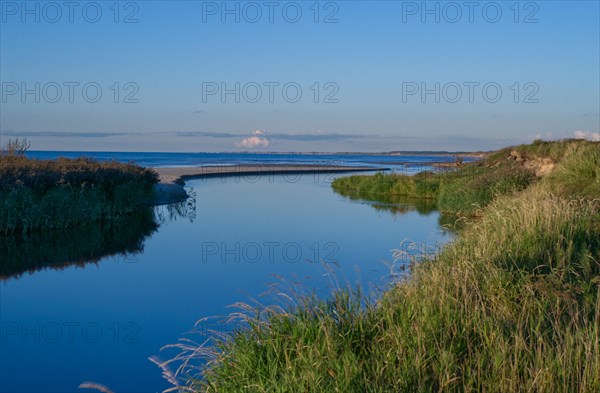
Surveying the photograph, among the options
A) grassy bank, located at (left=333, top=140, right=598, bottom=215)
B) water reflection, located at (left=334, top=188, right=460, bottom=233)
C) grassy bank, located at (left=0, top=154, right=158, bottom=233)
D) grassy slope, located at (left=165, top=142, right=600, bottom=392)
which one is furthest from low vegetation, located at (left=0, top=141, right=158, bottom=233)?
grassy slope, located at (left=165, top=142, right=600, bottom=392)

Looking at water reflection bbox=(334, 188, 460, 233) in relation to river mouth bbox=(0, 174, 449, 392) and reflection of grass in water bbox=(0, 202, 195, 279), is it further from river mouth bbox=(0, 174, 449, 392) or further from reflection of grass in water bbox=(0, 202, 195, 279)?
reflection of grass in water bbox=(0, 202, 195, 279)

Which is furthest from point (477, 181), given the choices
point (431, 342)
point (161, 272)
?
point (431, 342)

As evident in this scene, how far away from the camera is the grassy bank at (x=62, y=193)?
73.9ft

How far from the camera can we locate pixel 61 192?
24.4 metres

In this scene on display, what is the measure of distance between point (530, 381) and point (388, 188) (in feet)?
127

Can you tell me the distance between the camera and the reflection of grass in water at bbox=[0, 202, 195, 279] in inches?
698

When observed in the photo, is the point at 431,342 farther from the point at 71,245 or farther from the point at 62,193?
the point at 62,193

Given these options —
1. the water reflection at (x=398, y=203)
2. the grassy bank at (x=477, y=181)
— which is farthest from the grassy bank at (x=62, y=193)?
the grassy bank at (x=477, y=181)

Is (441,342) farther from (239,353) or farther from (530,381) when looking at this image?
(239,353)

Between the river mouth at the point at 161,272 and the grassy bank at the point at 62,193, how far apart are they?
1.46 m

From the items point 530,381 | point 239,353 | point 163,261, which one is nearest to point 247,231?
point 163,261

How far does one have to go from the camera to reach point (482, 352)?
6.39 m

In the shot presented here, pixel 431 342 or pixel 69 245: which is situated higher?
pixel 431 342

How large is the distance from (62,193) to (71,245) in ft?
14.4
